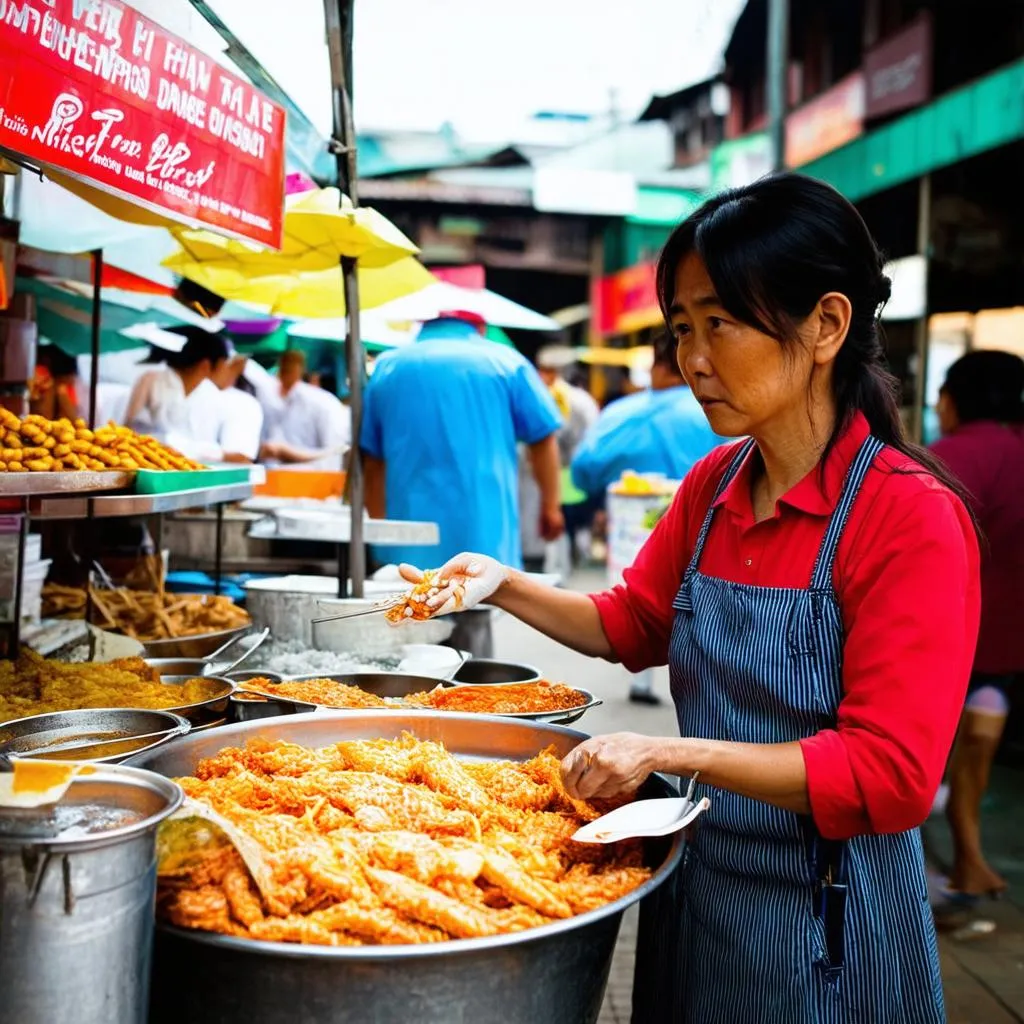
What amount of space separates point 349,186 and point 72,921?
3.11 metres

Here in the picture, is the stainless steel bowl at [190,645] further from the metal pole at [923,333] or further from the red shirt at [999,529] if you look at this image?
the metal pole at [923,333]

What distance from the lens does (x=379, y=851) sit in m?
1.52

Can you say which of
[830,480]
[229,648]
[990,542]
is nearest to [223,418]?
[229,648]

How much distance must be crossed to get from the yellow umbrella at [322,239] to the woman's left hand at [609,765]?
2507 mm

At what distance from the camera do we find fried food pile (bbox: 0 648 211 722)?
2.54 meters

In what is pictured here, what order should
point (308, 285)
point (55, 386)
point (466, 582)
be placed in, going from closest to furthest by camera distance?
point (466, 582), point (308, 285), point (55, 386)

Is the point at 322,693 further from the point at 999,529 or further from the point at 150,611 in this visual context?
the point at 999,529

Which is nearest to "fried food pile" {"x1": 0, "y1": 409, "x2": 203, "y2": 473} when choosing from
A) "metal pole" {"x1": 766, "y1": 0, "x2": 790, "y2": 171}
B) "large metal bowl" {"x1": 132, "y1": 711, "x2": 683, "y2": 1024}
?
"large metal bowl" {"x1": 132, "y1": 711, "x2": 683, "y2": 1024}

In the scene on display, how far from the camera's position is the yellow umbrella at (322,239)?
3.57 metres

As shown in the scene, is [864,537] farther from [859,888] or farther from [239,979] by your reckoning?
[239,979]

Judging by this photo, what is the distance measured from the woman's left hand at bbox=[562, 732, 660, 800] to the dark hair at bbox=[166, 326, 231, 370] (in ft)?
21.7

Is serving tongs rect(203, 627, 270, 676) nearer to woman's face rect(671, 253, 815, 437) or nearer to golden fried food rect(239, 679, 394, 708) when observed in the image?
golden fried food rect(239, 679, 394, 708)

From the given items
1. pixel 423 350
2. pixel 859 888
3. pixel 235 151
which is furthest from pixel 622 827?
pixel 423 350

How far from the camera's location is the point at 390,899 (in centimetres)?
138
